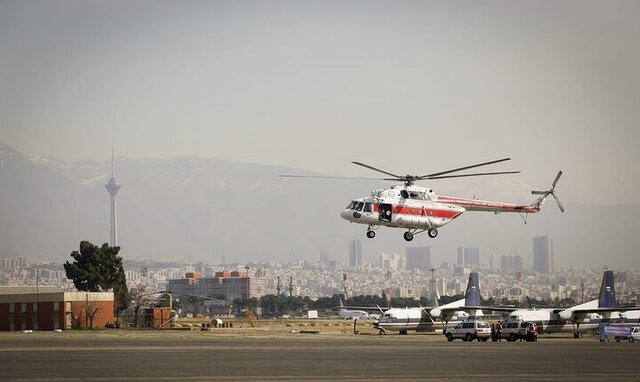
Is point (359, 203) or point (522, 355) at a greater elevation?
point (359, 203)

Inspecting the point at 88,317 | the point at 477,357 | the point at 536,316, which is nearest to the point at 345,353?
the point at 477,357

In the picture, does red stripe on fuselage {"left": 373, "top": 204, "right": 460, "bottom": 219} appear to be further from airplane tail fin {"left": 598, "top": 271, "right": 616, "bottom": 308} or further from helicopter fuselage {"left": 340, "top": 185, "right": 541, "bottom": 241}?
airplane tail fin {"left": 598, "top": 271, "right": 616, "bottom": 308}

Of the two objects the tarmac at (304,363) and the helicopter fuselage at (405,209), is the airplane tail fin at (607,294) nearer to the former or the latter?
the helicopter fuselage at (405,209)

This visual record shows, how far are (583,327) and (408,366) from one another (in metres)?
64.7

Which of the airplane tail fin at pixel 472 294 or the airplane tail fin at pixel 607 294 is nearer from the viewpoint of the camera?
the airplane tail fin at pixel 607 294

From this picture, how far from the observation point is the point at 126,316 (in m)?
132

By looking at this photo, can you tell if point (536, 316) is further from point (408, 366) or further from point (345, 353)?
point (408, 366)

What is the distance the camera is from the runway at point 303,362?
4797 centimetres

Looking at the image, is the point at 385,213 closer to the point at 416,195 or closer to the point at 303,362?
the point at 416,195

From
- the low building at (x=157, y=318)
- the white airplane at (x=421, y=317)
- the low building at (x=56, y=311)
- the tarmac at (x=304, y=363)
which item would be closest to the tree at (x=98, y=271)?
the low building at (x=157, y=318)

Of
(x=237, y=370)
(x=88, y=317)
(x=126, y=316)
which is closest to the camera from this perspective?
(x=237, y=370)

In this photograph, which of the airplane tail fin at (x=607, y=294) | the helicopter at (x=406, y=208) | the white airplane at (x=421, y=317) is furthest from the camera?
the airplane tail fin at (x=607, y=294)

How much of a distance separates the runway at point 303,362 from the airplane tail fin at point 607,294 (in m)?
49.6

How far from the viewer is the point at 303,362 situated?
188 feet
